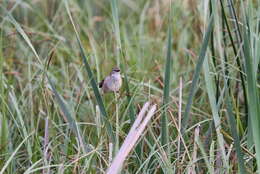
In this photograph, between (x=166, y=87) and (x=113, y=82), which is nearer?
(x=166, y=87)

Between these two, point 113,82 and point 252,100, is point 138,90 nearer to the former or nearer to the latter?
point 113,82

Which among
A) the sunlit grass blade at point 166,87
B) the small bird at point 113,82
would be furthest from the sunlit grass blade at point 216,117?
the small bird at point 113,82

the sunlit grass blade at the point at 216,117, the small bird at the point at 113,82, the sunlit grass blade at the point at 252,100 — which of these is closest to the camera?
the sunlit grass blade at the point at 252,100

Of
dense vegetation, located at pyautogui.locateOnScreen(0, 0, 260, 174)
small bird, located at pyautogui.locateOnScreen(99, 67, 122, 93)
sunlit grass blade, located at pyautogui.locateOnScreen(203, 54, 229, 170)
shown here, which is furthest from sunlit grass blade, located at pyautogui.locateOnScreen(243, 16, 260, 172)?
small bird, located at pyautogui.locateOnScreen(99, 67, 122, 93)

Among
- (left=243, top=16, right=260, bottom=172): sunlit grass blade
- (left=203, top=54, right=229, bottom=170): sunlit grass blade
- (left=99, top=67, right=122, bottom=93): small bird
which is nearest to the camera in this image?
(left=243, top=16, right=260, bottom=172): sunlit grass blade

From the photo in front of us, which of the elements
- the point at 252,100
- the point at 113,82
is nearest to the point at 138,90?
the point at 113,82

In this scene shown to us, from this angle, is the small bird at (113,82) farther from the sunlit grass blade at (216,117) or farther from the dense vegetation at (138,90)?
the sunlit grass blade at (216,117)

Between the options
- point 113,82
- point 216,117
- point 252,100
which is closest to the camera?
point 252,100

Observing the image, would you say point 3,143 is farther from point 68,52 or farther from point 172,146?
point 68,52

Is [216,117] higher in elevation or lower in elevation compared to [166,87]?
lower

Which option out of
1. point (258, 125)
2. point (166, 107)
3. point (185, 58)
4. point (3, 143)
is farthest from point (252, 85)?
point (185, 58)

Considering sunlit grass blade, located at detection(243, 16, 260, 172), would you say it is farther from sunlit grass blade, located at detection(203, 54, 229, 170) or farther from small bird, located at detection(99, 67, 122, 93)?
small bird, located at detection(99, 67, 122, 93)
